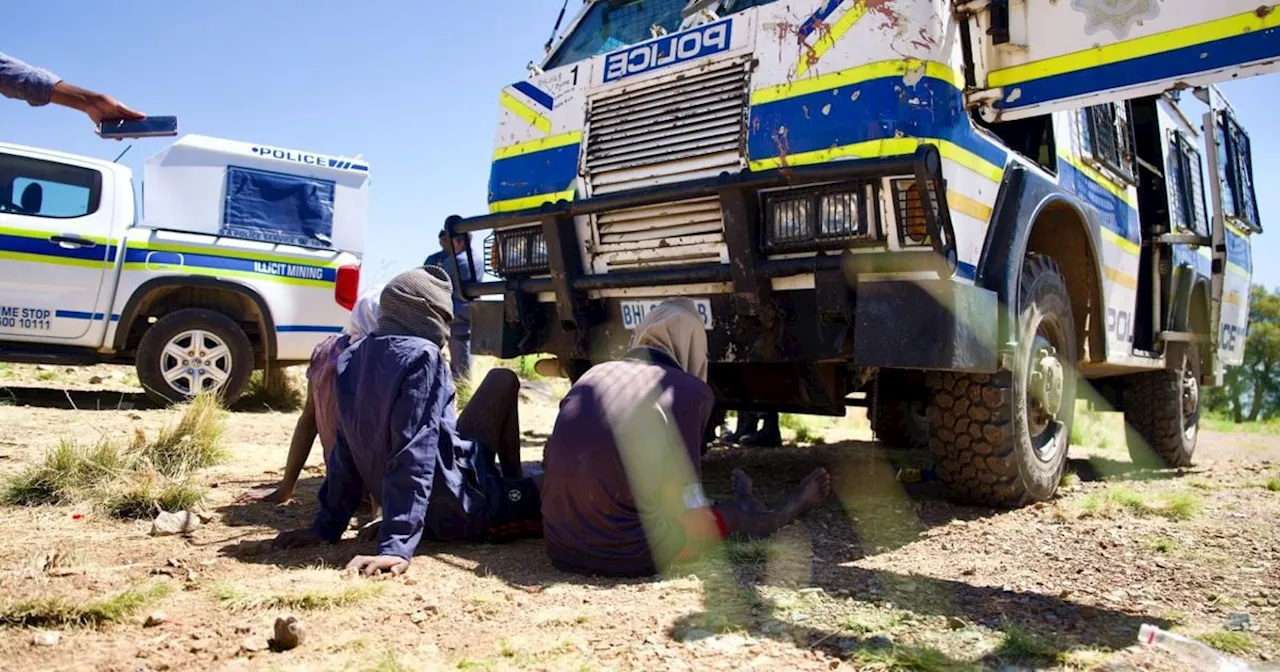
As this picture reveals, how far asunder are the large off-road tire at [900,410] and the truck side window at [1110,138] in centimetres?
164

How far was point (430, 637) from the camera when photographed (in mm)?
2357

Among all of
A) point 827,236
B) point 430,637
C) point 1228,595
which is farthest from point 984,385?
point 430,637

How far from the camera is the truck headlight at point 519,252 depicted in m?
4.53

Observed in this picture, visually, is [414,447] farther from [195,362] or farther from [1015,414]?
[195,362]

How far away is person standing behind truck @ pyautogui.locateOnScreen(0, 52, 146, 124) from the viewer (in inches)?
197

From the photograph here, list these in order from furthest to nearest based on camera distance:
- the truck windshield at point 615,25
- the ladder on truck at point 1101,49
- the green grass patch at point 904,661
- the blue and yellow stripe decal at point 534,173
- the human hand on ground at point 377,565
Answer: the truck windshield at point 615,25, the blue and yellow stripe decal at point 534,173, the ladder on truck at point 1101,49, the human hand on ground at point 377,565, the green grass patch at point 904,661

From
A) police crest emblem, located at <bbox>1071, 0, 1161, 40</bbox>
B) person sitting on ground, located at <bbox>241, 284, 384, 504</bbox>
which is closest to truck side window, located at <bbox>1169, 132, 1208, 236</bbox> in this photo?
police crest emblem, located at <bbox>1071, 0, 1161, 40</bbox>

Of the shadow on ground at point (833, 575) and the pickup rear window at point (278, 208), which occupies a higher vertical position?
the pickup rear window at point (278, 208)

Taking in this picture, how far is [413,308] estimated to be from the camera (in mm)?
3436

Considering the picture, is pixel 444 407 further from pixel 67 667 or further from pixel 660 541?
pixel 67 667

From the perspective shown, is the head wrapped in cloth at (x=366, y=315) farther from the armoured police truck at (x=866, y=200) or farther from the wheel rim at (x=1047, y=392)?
the wheel rim at (x=1047, y=392)

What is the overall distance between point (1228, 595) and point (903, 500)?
1.68m

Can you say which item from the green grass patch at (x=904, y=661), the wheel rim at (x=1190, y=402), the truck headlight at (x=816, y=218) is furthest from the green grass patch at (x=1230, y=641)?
the wheel rim at (x=1190, y=402)

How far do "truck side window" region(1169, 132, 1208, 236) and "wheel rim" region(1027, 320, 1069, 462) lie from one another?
91.2 inches
